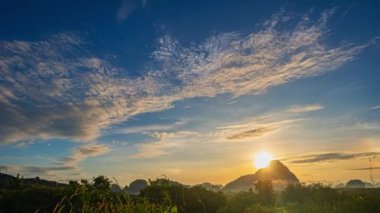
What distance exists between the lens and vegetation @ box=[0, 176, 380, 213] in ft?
75.7

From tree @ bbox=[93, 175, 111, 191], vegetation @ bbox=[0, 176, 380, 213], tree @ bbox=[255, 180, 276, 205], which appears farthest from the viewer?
tree @ bbox=[255, 180, 276, 205]

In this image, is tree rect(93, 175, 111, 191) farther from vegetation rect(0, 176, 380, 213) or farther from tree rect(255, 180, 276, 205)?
tree rect(255, 180, 276, 205)

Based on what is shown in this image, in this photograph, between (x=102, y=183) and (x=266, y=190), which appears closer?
(x=102, y=183)

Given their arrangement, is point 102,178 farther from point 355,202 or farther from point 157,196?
point 355,202

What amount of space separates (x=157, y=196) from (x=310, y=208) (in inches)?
454

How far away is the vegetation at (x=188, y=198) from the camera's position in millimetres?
23062

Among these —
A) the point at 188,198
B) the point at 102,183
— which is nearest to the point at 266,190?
the point at 188,198

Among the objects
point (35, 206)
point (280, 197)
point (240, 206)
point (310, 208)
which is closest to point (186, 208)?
point (240, 206)

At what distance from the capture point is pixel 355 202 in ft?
91.7

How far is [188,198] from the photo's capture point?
31328mm

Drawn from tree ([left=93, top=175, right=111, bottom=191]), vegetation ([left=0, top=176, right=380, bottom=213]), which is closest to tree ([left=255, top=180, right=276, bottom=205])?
vegetation ([left=0, top=176, right=380, bottom=213])

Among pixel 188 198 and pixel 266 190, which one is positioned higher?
pixel 266 190

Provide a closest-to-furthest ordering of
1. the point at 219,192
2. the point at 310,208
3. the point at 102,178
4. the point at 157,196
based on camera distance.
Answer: the point at 102,178, the point at 310,208, the point at 157,196, the point at 219,192

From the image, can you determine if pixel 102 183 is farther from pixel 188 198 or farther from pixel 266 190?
pixel 266 190
